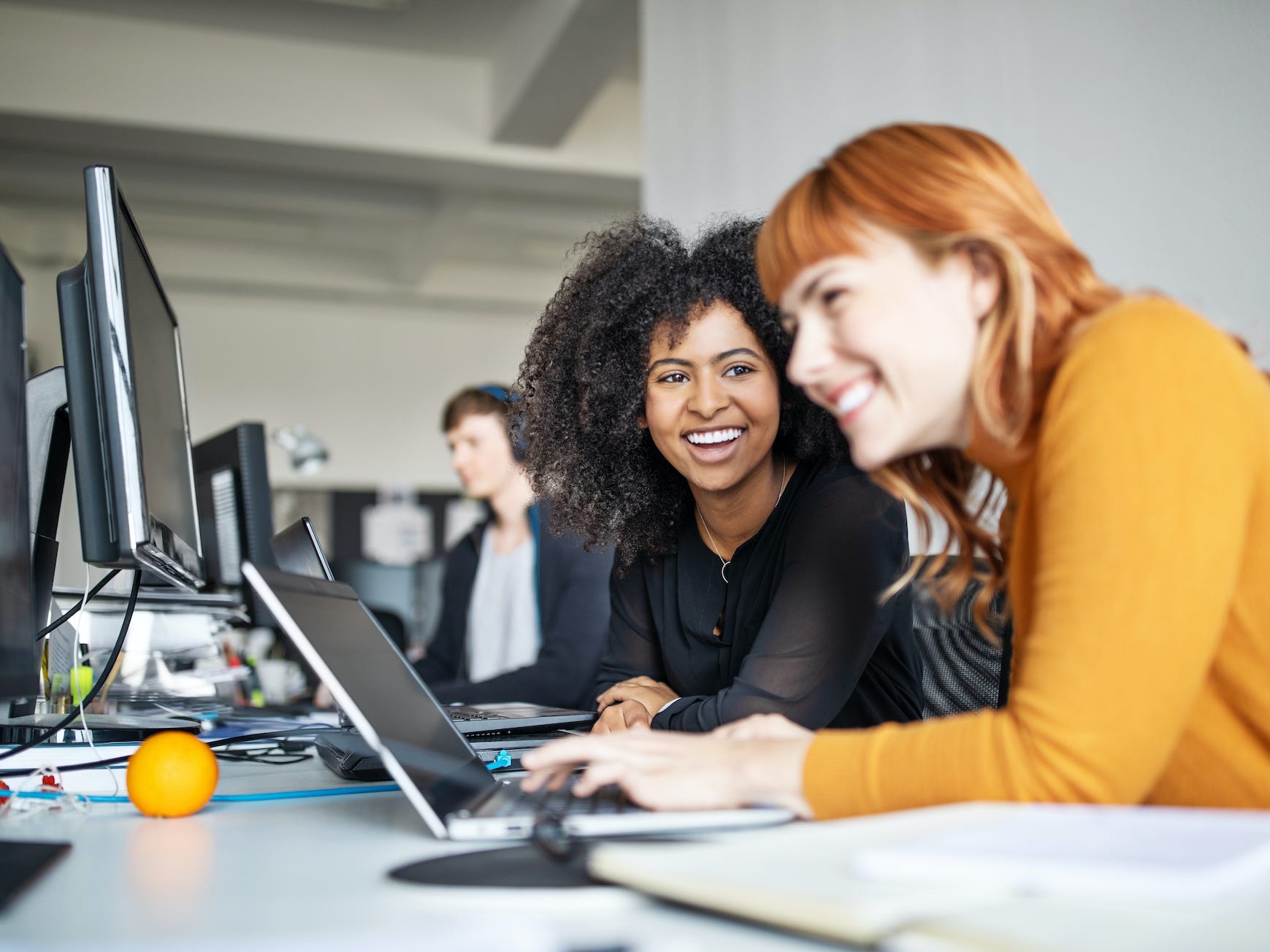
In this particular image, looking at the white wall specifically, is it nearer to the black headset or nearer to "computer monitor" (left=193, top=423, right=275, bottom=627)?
the black headset

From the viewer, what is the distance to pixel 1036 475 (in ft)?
2.82

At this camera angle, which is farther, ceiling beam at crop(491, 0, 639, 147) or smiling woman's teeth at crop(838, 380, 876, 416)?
ceiling beam at crop(491, 0, 639, 147)

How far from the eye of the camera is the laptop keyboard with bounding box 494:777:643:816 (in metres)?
0.82

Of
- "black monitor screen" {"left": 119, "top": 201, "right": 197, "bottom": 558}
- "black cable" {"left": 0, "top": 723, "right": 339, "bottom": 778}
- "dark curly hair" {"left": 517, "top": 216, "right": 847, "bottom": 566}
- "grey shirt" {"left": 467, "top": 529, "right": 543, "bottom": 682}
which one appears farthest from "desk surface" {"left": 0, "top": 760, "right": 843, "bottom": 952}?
"grey shirt" {"left": 467, "top": 529, "right": 543, "bottom": 682}

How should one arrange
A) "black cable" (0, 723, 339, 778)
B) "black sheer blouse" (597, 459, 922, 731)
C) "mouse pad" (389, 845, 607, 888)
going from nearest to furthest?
"mouse pad" (389, 845, 607, 888), "black cable" (0, 723, 339, 778), "black sheer blouse" (597, 459, 922, 731)

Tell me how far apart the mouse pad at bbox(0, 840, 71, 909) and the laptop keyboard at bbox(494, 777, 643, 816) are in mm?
305

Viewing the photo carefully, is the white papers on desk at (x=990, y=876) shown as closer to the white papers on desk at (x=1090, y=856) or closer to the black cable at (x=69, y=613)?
the white papers on desk at (x=1090, y=856)

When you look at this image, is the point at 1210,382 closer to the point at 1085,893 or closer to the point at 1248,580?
the point at 1248,580

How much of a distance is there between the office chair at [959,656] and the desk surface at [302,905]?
780mm

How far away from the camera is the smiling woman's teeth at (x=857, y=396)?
896mm

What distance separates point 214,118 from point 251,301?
3.42 meters

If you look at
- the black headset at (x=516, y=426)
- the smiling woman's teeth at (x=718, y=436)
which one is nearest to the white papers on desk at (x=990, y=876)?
the smiling woman's teeth at (x=718, y=436)

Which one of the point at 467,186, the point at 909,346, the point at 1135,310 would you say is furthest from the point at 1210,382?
the point at 467,186

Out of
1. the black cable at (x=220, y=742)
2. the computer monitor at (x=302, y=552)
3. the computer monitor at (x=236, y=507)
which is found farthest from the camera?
the computer monitor at (x=236, y=507)
